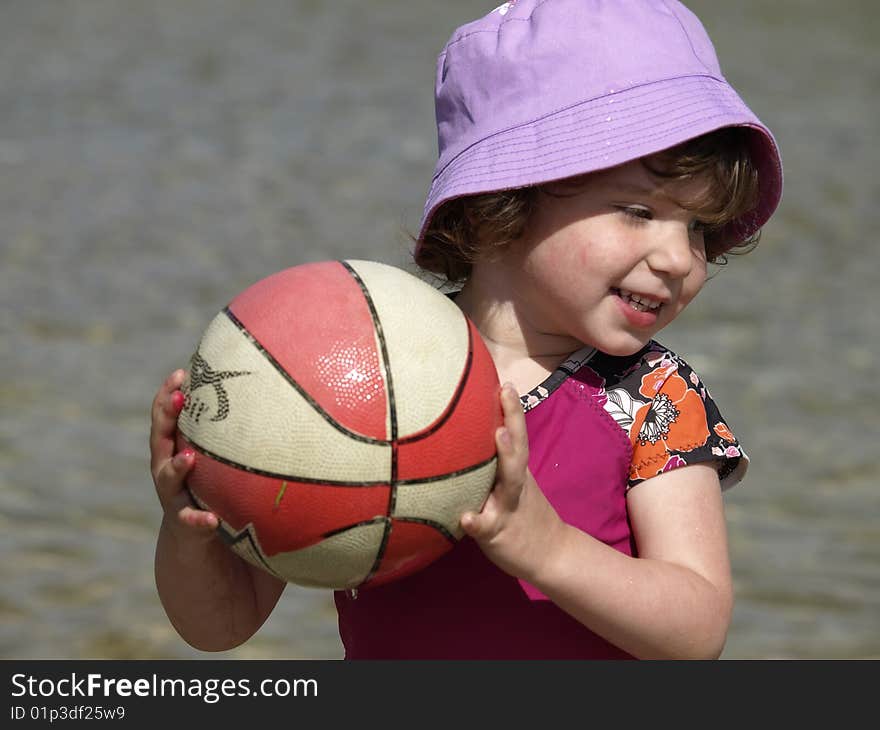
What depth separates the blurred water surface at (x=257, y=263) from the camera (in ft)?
19.3

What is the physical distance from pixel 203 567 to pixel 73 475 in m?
3.71

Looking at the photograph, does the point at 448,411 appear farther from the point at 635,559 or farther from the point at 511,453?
the point at 635,559

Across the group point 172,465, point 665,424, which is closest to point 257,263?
point 665,424

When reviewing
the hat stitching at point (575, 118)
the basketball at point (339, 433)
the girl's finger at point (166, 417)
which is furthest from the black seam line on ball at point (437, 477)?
the hat stitching at point (575, 118)

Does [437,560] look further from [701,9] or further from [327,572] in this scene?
[701,9]

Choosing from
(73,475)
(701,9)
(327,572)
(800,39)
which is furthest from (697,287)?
(701,9)

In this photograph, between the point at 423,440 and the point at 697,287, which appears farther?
the point at 697,287

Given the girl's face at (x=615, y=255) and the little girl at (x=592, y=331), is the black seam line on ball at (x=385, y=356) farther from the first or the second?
the girl's face at (x=615, y=255)

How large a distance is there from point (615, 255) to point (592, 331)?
0.17 metres

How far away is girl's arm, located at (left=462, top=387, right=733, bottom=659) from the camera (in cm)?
273

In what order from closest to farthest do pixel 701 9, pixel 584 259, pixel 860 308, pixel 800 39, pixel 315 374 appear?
pixel 315 374 < pixel 584 259 < pixel 860 308 < pixel 800 39 < pixel 701 9

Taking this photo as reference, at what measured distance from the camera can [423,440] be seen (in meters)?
2.68

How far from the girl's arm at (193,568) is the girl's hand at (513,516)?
51 centimetres

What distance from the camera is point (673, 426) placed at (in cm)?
305
